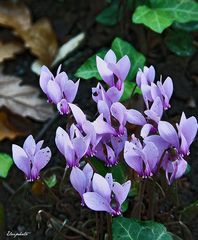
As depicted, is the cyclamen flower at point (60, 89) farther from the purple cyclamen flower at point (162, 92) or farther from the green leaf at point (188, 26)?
the green leaf at point (188, 26)

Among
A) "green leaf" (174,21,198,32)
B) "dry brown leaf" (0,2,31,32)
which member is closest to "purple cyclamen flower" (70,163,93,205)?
"green leaf" (174,21,198,32)

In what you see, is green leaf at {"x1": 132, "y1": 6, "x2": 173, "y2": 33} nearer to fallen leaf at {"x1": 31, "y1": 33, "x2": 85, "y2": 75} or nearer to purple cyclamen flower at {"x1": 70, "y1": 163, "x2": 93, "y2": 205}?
fallen leaf at {"x1": 31, "y1": 33, "x2": 85, "y2": 75}

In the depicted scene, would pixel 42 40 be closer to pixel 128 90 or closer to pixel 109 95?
pixel 128 90

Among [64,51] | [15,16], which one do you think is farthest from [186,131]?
[15,16]

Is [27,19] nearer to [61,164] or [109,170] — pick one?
[61,164]

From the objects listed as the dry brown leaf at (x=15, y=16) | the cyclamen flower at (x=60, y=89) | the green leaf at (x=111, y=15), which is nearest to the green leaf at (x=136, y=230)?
the cyclamen flower at (x=60, y=89)

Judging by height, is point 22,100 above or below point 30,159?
below
